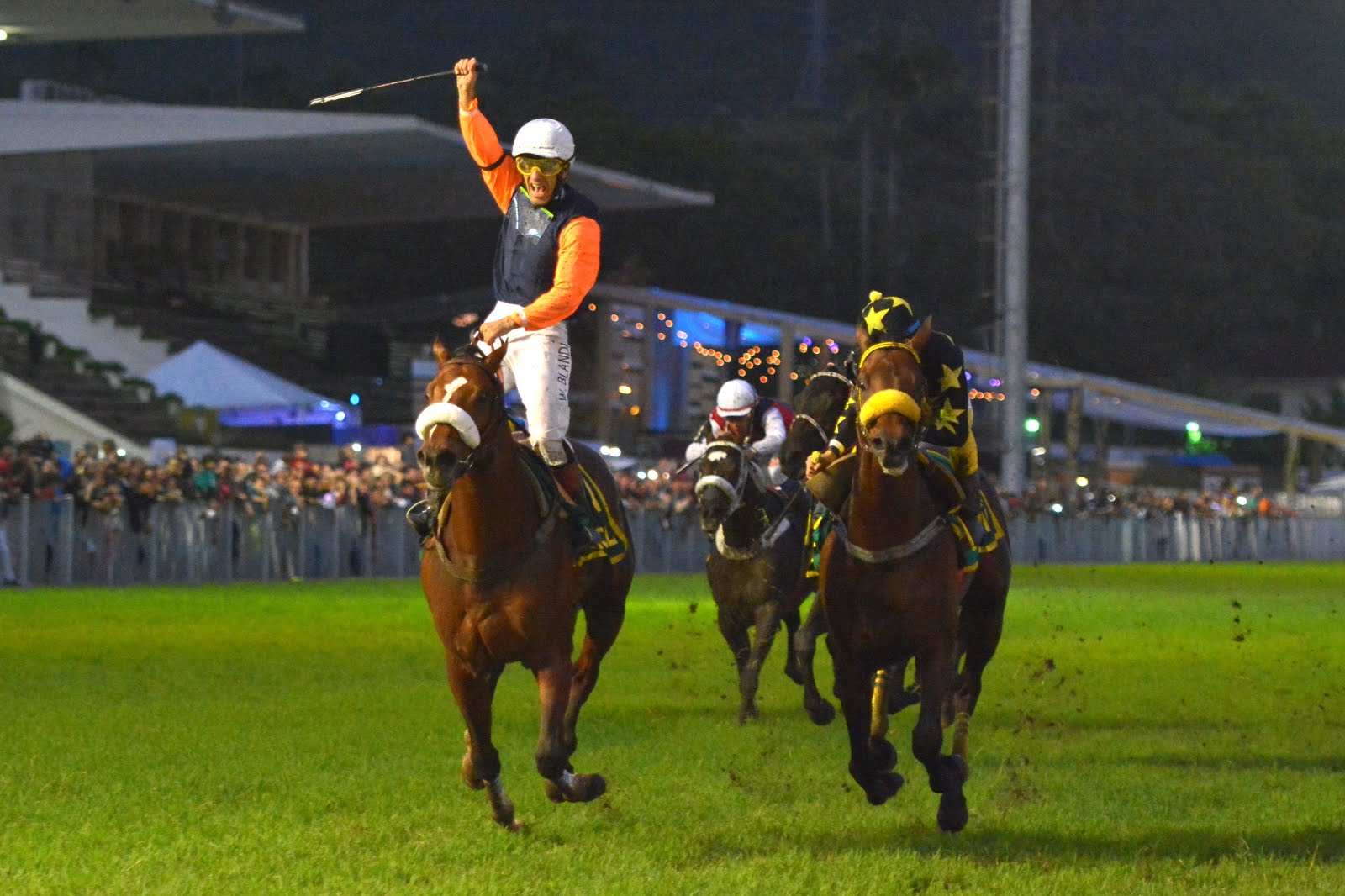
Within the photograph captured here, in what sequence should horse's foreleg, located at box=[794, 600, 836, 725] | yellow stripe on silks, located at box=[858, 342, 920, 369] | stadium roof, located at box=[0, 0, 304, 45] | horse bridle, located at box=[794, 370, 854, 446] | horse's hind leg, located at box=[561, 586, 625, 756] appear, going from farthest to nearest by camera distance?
stadium roof, located at box=[0, 0, 304, 45] → horse's foreleg, located at box=[794, 600, 836, 725] → horse bridle, located at box=[794, 370, 854, 446] → horse's hind leg, located at box=[561, 586, 625, 756] → yellow stripe on silks, located at box=[858, 342, 920, 369]

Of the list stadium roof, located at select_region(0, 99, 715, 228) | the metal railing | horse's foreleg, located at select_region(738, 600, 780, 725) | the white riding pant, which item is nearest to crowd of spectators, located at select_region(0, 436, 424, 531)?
the metal railing

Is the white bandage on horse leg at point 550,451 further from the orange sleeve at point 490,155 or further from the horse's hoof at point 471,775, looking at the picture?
the horse's hoof at point 471,775

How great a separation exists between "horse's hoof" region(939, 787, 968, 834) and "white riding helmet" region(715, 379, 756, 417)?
17.7 ft

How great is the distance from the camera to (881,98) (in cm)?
10338

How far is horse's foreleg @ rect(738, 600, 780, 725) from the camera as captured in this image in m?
13.6

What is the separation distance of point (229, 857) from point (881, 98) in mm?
97312

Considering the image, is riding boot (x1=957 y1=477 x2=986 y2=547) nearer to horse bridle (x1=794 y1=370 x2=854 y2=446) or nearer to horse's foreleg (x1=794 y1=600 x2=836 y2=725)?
horse bridle (x1=794 y1=370 x2=854 y2=446)

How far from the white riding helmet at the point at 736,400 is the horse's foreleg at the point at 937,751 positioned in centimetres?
508

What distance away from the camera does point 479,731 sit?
8969mm

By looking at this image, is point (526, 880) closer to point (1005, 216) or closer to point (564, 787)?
point (564, 787)

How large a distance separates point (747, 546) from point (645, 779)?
3607 mm

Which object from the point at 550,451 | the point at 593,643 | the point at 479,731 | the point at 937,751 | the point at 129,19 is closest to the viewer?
the point at 479,731

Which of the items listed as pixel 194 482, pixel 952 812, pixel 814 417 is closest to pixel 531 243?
pixel 814 417

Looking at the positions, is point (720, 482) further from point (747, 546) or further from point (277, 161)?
point (277, 161)
